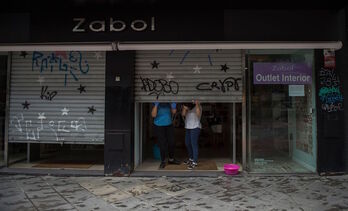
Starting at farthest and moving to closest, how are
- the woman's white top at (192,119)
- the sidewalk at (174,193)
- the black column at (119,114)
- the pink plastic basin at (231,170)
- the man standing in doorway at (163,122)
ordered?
the man standing in doorway at (163,122) → the woman's white top at (192,119) → the black column at (119,114) → the pink plastic basin at (231,170) → the sidewalk at (174,193)

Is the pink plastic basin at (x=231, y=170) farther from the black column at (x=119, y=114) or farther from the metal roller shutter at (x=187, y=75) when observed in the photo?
the black column at (x=119, y=114)

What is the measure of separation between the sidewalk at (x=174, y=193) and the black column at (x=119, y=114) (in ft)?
1.23

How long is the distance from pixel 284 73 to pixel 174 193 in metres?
3.44

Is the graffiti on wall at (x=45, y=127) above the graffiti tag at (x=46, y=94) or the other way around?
the other way around

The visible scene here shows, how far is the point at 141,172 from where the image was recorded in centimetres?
677

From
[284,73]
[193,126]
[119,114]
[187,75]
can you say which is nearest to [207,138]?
[193,126]

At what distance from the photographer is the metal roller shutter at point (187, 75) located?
686 centimetres

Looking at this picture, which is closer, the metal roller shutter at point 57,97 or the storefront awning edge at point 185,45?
the storefront awning edge at point 185,45

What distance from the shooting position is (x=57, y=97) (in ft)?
23.2

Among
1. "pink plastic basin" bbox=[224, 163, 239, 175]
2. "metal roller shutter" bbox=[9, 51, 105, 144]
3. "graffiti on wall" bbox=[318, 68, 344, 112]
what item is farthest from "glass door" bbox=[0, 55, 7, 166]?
"graffiti on wall" bbox=[318, 68, 344, 112]

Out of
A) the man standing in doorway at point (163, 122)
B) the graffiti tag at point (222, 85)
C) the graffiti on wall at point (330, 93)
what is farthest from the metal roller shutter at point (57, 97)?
the graffiti on wall at point (330, 93)

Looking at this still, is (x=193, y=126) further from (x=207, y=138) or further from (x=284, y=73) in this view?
(x=207, y=138)

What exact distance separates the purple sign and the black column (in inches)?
109
